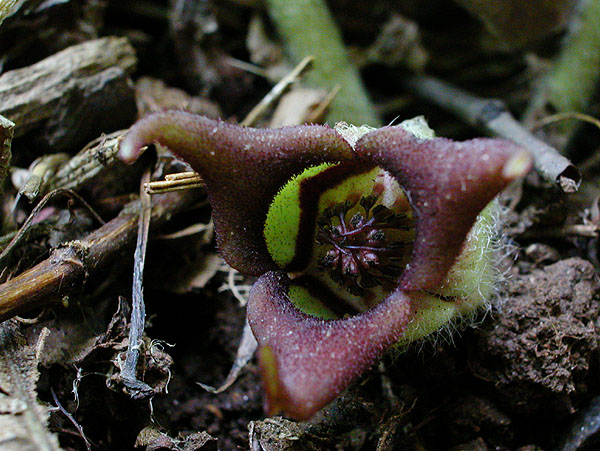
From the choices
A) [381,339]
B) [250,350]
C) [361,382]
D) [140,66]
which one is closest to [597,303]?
[361,382]

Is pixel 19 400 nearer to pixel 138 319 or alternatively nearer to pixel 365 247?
pixel 138 319

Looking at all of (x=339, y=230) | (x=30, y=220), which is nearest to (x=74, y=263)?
(x=30, y=220)

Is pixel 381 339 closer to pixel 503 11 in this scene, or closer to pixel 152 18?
pixel 503 11

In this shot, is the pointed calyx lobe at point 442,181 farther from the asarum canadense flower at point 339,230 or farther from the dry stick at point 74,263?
the dry stick at point 74,263

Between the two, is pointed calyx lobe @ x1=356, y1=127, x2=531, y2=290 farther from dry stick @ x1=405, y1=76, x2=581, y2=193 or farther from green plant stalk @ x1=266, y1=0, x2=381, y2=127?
green plant stalk @ x1=266, y1=0, x2=381, y2=127

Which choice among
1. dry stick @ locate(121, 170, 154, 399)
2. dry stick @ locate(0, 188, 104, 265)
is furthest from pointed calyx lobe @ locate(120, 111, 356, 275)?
dry stick @ locate(0, 188, 104, 265)
